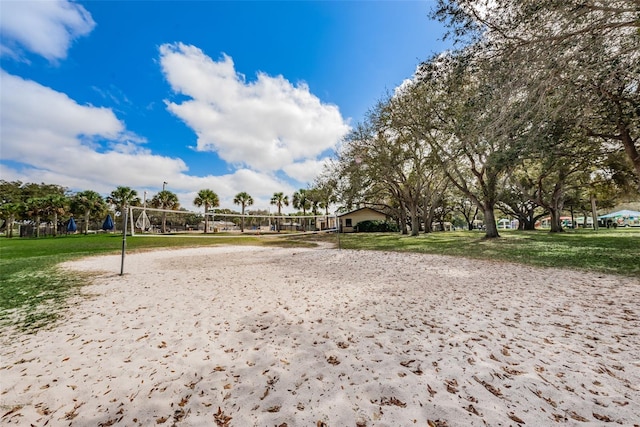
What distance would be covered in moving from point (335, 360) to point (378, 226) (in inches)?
1408

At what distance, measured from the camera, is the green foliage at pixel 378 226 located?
123ft

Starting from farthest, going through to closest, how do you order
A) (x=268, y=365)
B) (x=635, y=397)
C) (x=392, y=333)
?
(x=392, y=333) → (x=268, y=365) → (x=635, y=397)

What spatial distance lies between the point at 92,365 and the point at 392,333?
3686 millimetres

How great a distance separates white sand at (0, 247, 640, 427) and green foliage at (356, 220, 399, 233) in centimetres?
3180

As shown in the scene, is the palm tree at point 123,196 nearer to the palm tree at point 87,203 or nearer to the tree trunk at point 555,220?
the palm tree at point 87,203

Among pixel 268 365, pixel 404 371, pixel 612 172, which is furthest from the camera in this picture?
pixel 612 172

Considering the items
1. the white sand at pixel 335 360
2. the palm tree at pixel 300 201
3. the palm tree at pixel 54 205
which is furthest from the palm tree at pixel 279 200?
the white sand at pixel 335 360

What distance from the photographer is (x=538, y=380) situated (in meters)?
2.55

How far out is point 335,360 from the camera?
3.00 metres

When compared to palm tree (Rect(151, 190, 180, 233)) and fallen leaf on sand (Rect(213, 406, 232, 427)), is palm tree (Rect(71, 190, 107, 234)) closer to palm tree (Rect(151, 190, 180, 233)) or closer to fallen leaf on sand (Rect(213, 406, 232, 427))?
palm tree (Rect(151, 190, 180, 233))

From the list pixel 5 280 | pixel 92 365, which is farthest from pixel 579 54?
pixel 5 280

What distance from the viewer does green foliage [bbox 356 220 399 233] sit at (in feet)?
123

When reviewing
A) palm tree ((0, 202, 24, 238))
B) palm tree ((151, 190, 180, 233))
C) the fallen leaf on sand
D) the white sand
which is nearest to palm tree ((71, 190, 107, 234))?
palm tree ((0, 202, 24, 238))

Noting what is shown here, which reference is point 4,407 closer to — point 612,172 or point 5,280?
point 5,280
